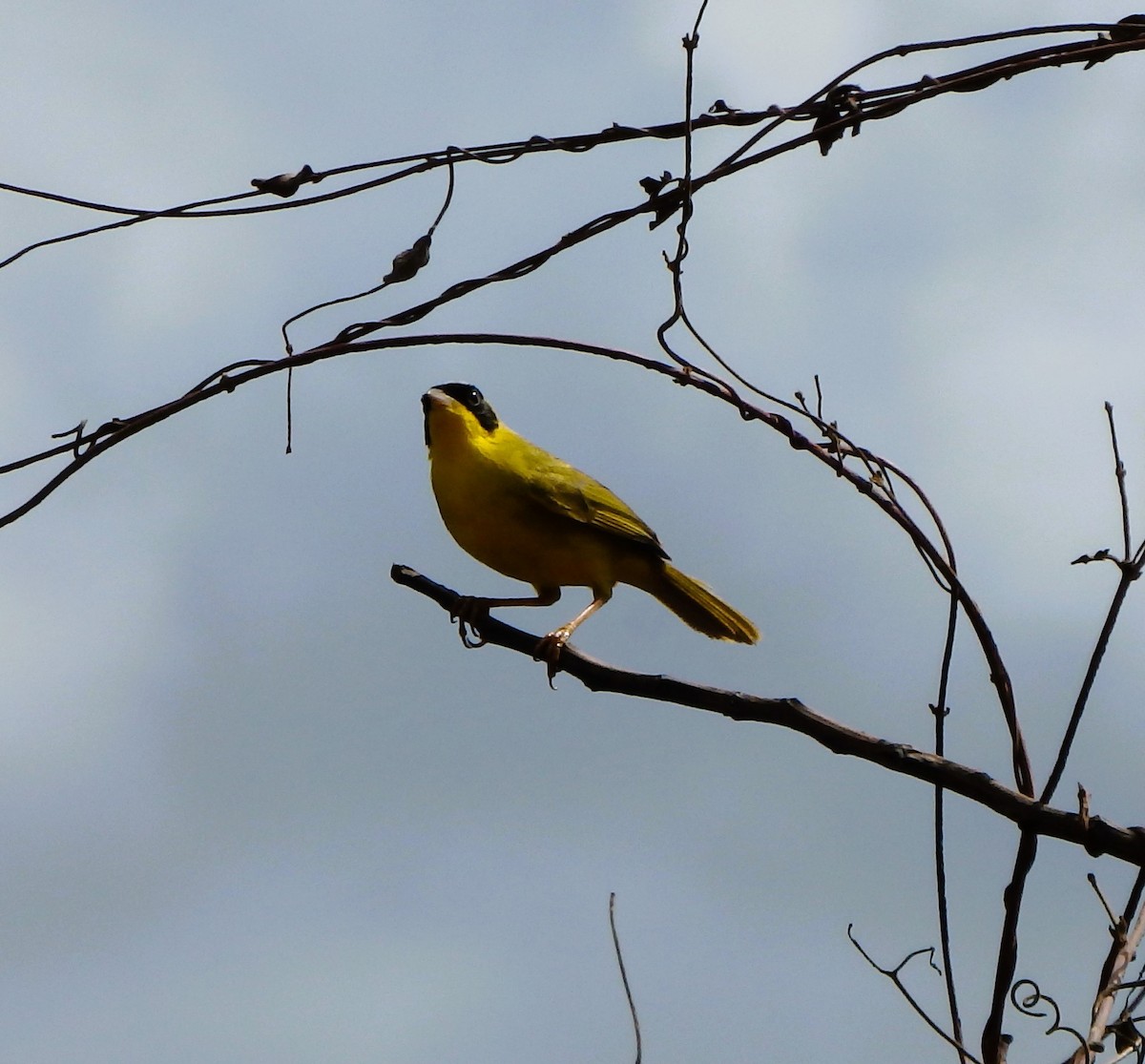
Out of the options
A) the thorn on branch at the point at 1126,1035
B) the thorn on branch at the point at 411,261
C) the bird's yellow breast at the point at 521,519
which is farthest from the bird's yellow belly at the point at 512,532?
the thorn on branch at the point at 1126,1035

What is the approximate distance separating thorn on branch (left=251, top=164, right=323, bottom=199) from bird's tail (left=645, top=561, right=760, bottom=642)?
8.27 feet

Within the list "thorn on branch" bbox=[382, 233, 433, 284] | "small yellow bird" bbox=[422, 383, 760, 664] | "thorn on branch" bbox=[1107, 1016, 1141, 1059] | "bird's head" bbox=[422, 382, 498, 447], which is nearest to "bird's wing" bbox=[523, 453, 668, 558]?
"small yellow bird" bbox=[422, 383, 760, 664]

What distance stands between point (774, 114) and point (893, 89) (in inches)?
10.9

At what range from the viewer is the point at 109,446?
10.3 feet

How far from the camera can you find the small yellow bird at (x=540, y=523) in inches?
196

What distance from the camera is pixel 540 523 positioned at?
5016mm

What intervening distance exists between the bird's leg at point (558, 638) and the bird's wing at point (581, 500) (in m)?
0.24

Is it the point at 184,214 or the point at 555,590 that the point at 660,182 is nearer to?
the point at 184,214

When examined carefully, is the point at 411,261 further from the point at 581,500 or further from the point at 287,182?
the point at 581,500

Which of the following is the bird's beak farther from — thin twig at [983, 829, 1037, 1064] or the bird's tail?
thin twig at [983, 829, 1037, 1064]

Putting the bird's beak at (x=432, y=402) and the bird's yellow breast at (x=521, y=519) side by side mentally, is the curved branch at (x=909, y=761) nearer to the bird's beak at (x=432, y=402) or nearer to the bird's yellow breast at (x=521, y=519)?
the bird's yellow breast at (x=521, y=519)

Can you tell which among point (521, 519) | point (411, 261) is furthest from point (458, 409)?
point (411, 261)

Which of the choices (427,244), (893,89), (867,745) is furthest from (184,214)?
(867,745)

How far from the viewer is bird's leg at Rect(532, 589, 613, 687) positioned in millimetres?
3429
